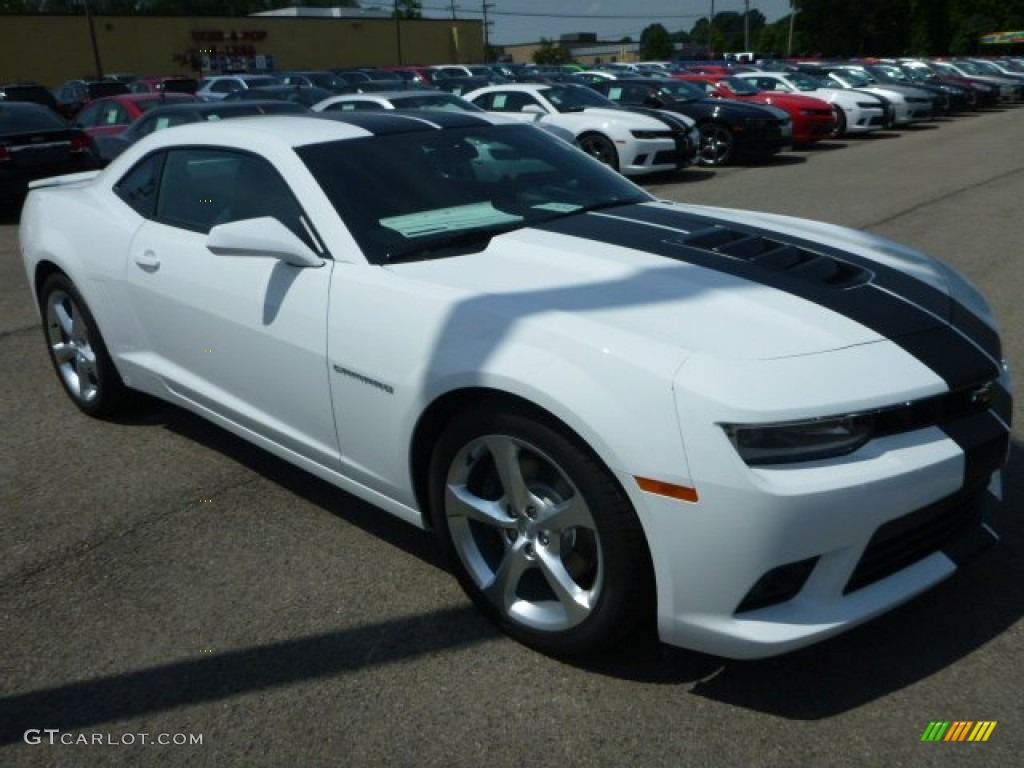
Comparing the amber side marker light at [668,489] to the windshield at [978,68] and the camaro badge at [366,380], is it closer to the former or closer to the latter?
the camaro badge at [366,380]

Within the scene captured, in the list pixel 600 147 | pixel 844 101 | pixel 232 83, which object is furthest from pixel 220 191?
pixel 232 83

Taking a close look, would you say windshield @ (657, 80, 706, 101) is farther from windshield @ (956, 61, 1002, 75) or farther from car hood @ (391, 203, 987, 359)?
windshield @ (956, 61, 1002, 75)

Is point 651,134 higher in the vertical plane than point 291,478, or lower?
higher

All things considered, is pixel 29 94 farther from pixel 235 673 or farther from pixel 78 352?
pixel 235 673

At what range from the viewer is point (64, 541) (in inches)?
142

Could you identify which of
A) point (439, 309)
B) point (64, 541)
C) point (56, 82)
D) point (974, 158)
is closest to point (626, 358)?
point (439, 309)

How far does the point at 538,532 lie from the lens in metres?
2.75

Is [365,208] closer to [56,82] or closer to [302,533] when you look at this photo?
[302,533]

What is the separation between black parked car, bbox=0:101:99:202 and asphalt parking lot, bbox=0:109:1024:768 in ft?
28.4

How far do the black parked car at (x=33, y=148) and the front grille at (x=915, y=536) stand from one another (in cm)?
1159

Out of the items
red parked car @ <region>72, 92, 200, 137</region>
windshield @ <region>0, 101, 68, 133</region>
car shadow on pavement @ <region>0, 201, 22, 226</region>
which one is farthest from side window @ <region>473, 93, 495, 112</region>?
car shadow on pavement @ <region>0, 201, 22, 226</region>

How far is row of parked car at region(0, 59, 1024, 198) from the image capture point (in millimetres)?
11727

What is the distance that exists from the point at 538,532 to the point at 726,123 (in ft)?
47.5

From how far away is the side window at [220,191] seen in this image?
11.6 ft
